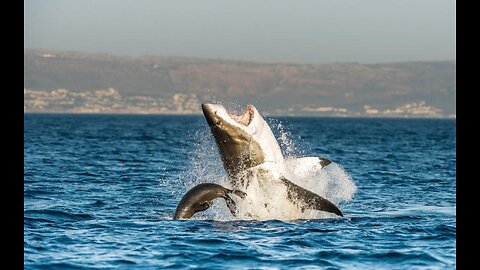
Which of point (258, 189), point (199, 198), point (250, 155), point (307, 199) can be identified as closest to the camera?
point (199, 198)

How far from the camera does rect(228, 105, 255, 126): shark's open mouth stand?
18609 mm

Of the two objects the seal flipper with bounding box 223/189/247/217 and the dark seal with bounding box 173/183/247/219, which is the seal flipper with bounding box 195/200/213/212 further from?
the seal flipper with bounding box 223/189/247/217

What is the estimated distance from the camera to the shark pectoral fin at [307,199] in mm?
18453

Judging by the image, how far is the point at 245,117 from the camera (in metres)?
18.7

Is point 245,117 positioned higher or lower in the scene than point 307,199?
higher

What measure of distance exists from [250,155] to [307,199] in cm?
141

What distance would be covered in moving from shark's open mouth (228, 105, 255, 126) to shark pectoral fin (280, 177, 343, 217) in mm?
1353

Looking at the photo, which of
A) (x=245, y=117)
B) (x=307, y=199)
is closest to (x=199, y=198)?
(x=245, y=117)

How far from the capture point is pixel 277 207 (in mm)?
18953

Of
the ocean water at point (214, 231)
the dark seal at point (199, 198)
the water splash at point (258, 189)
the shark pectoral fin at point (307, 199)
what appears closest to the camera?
the ocean water at point (214, 231)

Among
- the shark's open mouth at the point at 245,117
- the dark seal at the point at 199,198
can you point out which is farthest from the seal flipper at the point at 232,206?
the shark's open mouth at the point at 245,117

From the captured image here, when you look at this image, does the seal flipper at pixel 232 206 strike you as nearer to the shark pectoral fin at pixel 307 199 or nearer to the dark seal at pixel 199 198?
the dark seal at pixel 199 198

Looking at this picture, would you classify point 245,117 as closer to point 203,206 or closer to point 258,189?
point 258,189

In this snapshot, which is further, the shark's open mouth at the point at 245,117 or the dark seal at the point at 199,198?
the shark's open mouth at the point at 245,117
